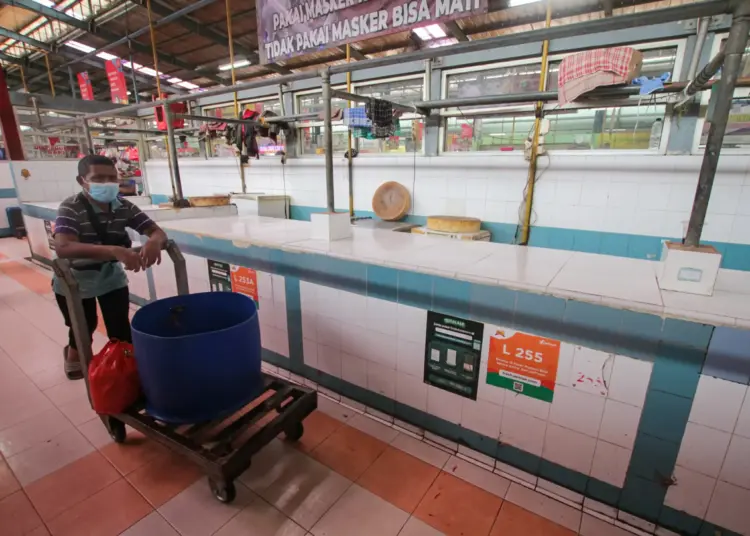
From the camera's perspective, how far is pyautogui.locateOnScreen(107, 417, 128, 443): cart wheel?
188 cm

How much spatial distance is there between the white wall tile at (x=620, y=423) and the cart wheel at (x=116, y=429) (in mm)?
2338

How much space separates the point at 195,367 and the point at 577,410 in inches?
64.1

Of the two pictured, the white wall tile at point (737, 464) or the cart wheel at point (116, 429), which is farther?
the cart wheel at point (116, 429)

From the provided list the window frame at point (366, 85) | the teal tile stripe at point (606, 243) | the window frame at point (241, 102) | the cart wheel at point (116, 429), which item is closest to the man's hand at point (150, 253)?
the cart wheel at point (116, 429)

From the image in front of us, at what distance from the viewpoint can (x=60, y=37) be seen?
280 inches

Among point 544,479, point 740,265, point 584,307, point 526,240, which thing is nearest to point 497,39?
point 584,307

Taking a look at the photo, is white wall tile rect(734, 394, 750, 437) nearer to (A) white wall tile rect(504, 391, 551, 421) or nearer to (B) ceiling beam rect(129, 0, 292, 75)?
(A) white wall tile rect(504, 391, 551, 421)

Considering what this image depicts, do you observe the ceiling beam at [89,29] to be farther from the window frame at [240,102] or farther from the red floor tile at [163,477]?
the red floor tile at [163,477]

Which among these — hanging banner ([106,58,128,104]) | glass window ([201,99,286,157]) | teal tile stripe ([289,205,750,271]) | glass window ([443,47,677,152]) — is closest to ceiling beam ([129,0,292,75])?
glass window ([201,99,286,157])

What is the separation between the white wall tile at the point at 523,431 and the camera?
165cm

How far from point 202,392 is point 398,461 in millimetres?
1032

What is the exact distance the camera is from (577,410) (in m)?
1.53

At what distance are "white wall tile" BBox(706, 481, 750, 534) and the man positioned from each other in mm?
2624

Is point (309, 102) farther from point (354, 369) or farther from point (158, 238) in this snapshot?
point (354, 369)
